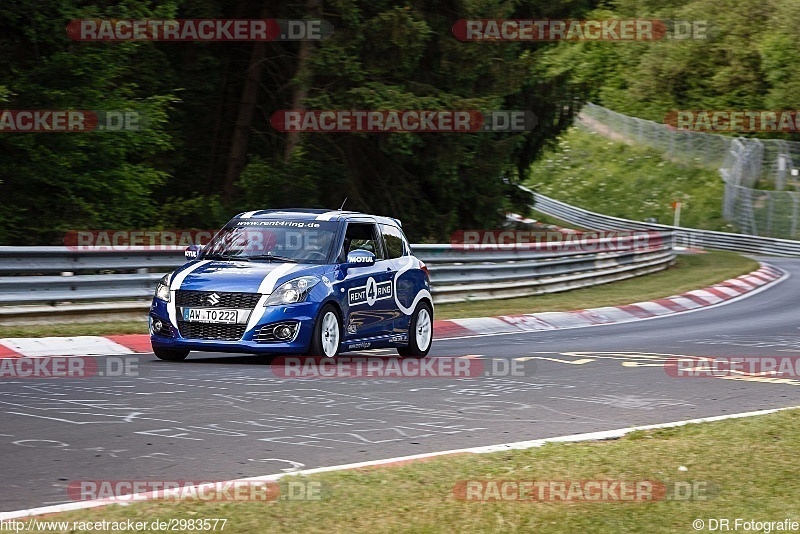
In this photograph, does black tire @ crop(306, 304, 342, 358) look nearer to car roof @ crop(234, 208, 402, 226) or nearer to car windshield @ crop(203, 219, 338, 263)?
car windshield @ crop(203, 219, 338, 263)

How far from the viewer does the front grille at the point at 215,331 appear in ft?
40.3

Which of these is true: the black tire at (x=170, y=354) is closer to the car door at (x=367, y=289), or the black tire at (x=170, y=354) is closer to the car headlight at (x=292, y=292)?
the car headlight at (x=292, y=292)

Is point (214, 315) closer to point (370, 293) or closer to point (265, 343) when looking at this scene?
point (265, 343)

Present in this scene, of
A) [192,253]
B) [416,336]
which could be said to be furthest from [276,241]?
[416,336]

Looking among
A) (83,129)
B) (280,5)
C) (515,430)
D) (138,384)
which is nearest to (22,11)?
(83,129)

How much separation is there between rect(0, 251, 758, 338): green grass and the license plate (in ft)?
8.15

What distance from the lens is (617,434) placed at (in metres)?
8.55

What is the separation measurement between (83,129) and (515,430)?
14555 millimetres

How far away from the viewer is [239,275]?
12.5 m

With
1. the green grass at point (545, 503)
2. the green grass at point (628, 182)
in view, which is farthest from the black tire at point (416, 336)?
the green grass at point (628, 182)

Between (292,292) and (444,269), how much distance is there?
9679mm

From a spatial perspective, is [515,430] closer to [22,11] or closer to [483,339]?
[483,339]

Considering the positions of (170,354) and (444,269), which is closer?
(170,354)

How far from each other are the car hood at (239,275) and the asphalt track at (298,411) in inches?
31.6
